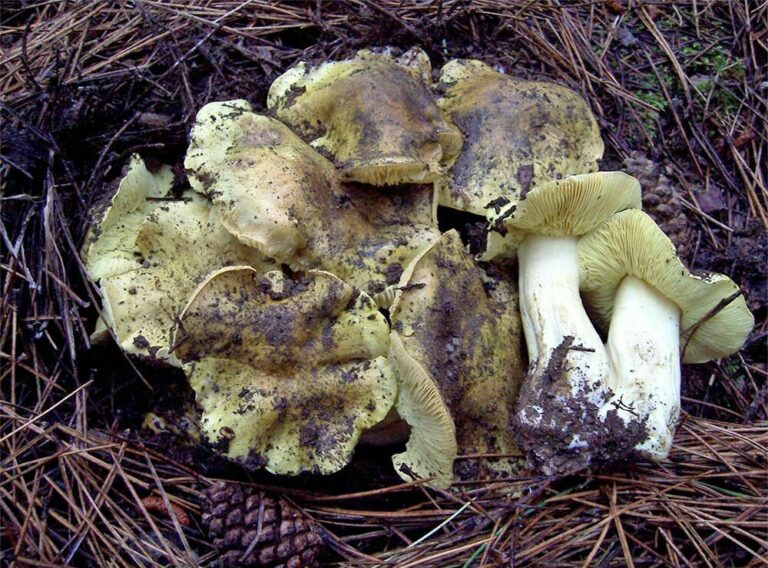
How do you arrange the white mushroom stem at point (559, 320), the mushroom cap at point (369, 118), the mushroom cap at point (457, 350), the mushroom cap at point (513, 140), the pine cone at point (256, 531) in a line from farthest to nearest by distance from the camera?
the mushroom cap at point (513, 140) < the mushroom cap at point (369, 118) < the white mushroom stem at point (559, 320) < the mushroom cap at point (457, 350) < the pine cone at point (256, 531)

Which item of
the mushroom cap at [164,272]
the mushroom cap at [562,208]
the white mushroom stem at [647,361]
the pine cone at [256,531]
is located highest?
the mushroom cap at [562,208]

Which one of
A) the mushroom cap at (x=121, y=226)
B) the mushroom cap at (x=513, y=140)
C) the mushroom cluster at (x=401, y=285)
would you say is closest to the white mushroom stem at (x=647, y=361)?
the mushroom cluster at (x=401, y=285)

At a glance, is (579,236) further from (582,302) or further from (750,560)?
(750,560)

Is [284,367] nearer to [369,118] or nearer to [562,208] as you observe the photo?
[369,118]

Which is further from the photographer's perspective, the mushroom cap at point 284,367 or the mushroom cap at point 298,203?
the mushroom cap at point 298,203

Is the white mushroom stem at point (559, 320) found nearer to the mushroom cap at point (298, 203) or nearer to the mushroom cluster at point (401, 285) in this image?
the mushroom cluster at point (401, 285)

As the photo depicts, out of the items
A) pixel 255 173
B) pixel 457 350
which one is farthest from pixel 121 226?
pixel 457 350

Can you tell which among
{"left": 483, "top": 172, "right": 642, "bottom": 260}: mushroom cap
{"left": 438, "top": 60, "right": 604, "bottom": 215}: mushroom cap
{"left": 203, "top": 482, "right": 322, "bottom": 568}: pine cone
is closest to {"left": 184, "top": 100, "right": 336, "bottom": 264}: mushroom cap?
{"left": 438, "top": 60, "right": 604, "bottom": 215}: mushroom cap
